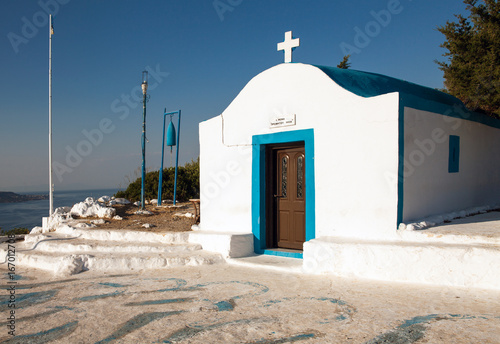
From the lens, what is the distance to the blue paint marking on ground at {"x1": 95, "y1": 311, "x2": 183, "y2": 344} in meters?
3.76

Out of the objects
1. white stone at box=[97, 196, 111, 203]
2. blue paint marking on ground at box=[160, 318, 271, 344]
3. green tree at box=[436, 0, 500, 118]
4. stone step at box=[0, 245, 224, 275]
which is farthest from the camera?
white stone at box=[97, 196, 111, 203]

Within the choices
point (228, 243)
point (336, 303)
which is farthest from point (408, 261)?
point (228, 243)

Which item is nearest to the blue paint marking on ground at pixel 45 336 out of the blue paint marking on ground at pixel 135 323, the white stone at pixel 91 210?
the blue paint marking on ground at pixel 135 323

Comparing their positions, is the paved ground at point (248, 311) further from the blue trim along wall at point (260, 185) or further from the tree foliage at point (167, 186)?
the tree foliage at point (167, 186)

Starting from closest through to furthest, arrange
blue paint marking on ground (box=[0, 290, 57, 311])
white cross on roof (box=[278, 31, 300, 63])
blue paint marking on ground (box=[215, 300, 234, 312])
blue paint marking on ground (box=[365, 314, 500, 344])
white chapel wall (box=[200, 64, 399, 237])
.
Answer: blue paint marking on ground (box=[365, 314, 500, 344]) < blue paint marking on ground (box=[215, 300, 234, 312]) < blue paint marking on ground (box=[0, 290, 57, 311]) < white chapel wall (box=[200, 64, 399, 237]) < white cross on roof (box=[278, 31, 300, 63])

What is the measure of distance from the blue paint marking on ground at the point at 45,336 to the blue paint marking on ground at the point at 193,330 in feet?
3.47

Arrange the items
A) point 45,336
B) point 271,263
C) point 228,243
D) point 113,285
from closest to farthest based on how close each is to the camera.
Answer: point 45,336 → point 113,285 → point 271,263 → point 228,243

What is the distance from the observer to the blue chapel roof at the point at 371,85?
6.73m

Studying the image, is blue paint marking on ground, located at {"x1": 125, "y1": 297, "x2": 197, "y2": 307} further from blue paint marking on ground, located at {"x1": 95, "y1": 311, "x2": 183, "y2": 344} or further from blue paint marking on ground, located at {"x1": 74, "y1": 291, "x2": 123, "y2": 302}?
blue paint marking on ground, located at {"x1": 74, "y1": 291, "x2": 123, "y2": 302}

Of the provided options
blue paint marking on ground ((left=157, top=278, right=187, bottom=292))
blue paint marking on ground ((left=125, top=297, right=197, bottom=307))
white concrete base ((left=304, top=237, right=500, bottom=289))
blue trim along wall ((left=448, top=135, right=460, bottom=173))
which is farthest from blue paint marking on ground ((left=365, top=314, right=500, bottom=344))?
blue trim along wall ((left=448, top=135, right=460, bottom=173))

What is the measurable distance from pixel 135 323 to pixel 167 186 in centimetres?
1014

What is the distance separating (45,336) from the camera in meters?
3.82

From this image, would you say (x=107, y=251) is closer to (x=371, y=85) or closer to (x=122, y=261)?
(x=122, y=261)

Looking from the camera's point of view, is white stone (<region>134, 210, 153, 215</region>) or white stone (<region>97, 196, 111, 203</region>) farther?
white stone (<region>97, 196, 111, 203</region>)
